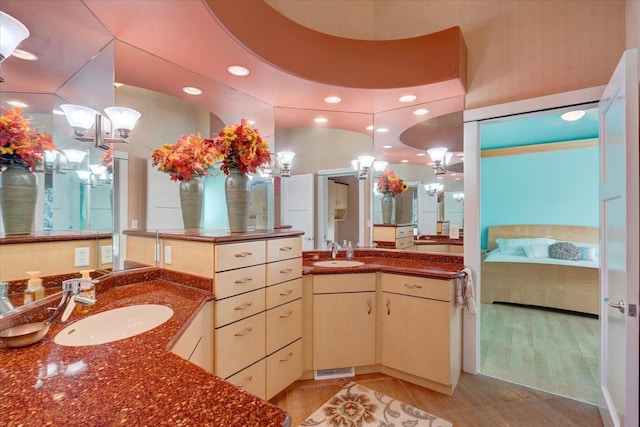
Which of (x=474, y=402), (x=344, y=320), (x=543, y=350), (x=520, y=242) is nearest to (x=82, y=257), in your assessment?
(x=344, y=320)

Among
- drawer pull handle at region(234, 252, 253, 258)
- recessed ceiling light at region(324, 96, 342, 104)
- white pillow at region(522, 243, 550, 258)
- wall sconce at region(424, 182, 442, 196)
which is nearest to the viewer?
drawer pull handle at region(234, 252, 253, 258)

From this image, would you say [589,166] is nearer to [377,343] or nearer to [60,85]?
[377,343]

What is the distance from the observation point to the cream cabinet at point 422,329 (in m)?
2.12

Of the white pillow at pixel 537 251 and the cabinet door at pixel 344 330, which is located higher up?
the white pillow at pixel 537 251

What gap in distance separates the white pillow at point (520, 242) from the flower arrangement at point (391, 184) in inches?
122

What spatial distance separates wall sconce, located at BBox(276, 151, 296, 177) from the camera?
3.01 m

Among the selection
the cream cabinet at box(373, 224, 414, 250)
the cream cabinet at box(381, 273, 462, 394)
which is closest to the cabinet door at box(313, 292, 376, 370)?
the cream cabinet at box(381, 273, 462, 394)

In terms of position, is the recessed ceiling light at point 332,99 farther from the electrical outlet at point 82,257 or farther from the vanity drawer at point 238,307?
the electrical outlet at point 82,257

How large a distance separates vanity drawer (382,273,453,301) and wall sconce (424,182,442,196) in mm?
981

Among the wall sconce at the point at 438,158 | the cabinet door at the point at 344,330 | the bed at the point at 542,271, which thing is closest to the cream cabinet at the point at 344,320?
the cabinet door at the point at 344,330

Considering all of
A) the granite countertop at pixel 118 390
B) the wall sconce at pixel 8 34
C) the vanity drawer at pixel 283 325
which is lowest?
the vanity drawer at pixel 283 325

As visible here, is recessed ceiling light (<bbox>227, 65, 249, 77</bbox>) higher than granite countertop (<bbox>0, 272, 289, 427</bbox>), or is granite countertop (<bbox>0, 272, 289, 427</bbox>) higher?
recessed ceiling light (<bbox>227, 65, 249, 77</bbox>)

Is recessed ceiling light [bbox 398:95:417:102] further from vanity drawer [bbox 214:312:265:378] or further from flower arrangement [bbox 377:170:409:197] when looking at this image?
vanity drawer [bbox 214:312:265:378]

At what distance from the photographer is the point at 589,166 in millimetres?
4578
